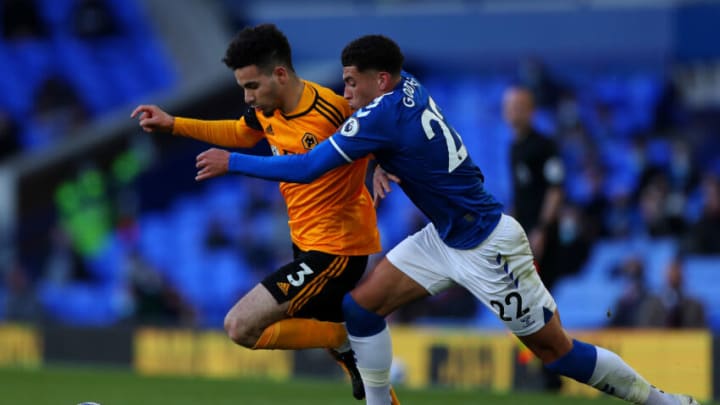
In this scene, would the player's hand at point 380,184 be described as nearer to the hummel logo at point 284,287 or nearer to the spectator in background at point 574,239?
the hummel logo at point 284,287

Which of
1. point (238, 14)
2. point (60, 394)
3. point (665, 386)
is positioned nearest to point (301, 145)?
point (60, 394)

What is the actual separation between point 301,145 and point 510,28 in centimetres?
1197

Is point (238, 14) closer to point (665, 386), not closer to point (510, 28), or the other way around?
point (510, 28)

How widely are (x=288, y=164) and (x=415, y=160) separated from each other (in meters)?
0.67

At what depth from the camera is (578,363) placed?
22.9 feet

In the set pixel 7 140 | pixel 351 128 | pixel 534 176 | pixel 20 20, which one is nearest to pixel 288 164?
pixel 351 128

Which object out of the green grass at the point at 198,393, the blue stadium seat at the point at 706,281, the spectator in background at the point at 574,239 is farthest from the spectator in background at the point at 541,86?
the green grass at the point at 198,393

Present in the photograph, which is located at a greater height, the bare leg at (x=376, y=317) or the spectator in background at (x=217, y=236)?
the bare leg at (x=376, y=317)

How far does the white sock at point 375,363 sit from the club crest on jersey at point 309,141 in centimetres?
103

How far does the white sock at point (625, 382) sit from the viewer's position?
6945 millimetres

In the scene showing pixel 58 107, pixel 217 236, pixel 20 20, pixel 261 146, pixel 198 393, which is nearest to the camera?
pixel 198 393

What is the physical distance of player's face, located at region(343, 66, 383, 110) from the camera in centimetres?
700

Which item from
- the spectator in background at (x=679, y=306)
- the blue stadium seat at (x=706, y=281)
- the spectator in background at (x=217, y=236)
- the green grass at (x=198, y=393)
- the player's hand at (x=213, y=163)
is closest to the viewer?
the player's hand at (x=213, y=163)

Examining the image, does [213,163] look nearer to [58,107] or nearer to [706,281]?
[706,281]
